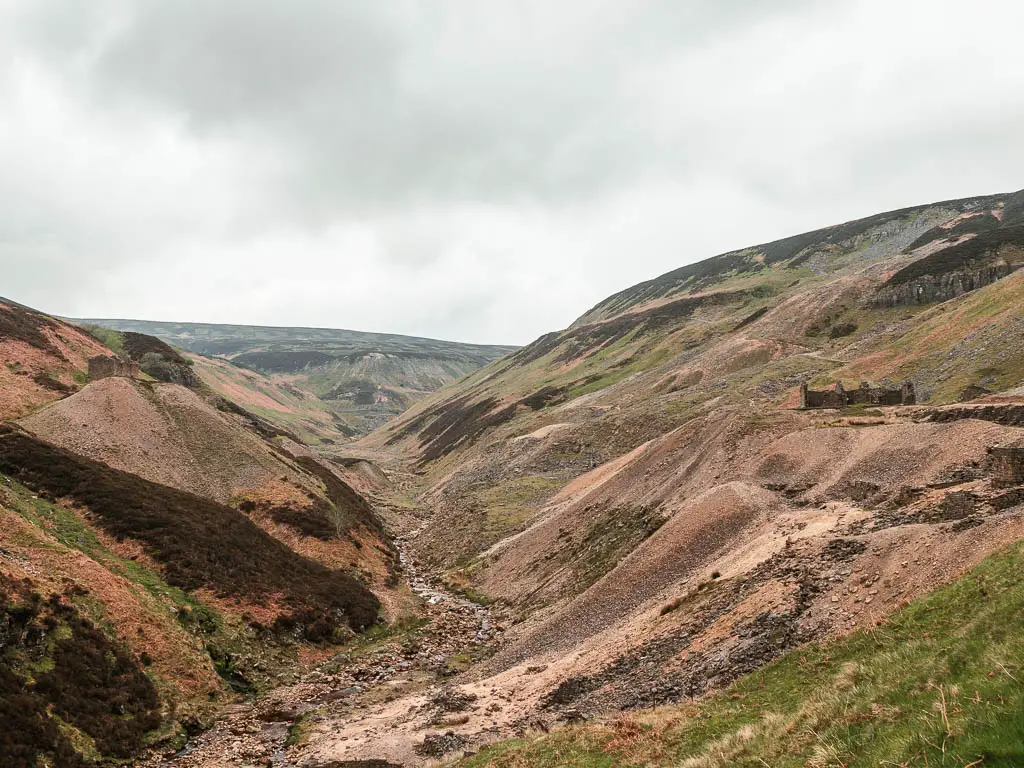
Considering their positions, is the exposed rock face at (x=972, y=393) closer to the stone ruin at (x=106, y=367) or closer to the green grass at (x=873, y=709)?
the green grass at (x=873, y=709)

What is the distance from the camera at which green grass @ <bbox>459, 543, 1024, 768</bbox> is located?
8.43 meters

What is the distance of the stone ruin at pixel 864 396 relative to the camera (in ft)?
153

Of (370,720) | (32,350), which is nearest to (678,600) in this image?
(370,720)

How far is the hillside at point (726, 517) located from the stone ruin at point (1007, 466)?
0.19 meters

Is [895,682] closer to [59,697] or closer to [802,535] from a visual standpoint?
[802,535]

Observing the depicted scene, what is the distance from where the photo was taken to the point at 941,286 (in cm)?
8594

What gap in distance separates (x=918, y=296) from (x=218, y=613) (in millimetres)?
103979

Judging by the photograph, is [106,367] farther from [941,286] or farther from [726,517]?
[941,286]

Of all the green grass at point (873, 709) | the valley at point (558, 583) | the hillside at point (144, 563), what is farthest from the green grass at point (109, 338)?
the green grass at point (873, 709)

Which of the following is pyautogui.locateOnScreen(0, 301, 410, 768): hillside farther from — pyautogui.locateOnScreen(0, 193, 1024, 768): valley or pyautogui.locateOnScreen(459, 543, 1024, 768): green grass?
pyautogui.locateOnScreen(459, 543, 1024, 768): green grass

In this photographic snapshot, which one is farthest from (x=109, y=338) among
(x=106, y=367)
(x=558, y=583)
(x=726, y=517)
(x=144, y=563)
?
(x=726, y=517)

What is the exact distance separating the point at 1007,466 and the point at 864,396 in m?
25.1

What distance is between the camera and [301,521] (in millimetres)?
49938

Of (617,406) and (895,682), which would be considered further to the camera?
(617,406)
